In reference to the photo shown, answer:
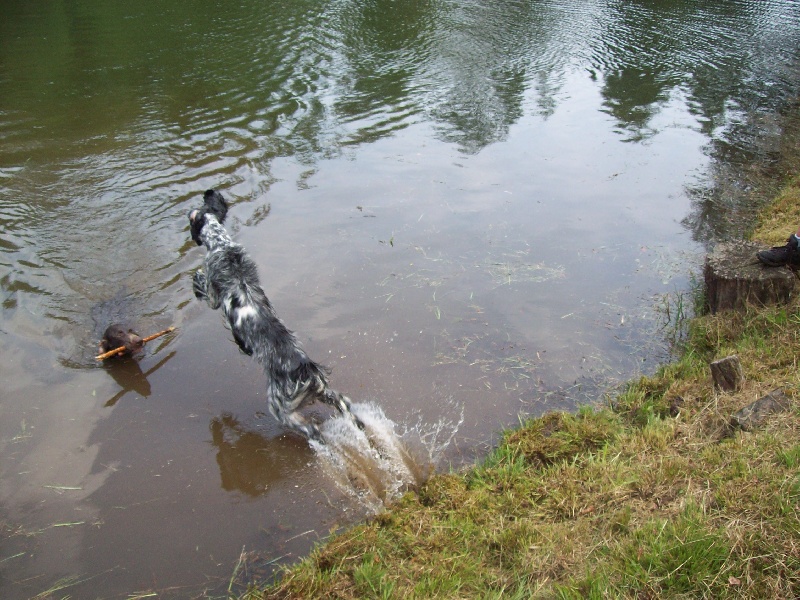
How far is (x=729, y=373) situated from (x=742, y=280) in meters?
1.19

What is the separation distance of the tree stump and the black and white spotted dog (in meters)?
3.45

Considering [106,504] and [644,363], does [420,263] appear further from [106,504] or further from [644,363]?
[106,504]

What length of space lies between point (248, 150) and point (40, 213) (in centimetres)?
312

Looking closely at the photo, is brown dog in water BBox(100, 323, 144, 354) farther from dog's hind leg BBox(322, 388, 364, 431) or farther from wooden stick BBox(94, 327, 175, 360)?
dog's hind leg BBox(322, 388, 364, 431)

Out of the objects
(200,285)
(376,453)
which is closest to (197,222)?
(200,285)

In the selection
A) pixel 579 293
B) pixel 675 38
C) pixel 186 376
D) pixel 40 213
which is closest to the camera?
pixel 186 376

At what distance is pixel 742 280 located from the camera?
17.8ft

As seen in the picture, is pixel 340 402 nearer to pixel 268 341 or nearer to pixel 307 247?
pixel 268 341

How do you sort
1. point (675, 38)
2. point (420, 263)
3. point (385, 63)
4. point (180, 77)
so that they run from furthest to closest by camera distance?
point (675, 38) < point (385, 63) < point (180, 77) < point (420, 263)

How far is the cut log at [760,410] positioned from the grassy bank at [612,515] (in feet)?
0.21

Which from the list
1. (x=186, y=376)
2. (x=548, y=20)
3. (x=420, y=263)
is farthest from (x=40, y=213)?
(x=548, y=20)

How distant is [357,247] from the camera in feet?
24.7

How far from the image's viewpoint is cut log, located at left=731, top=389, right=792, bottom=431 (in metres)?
4.16

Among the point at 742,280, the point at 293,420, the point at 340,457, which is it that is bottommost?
the point at 340,457
